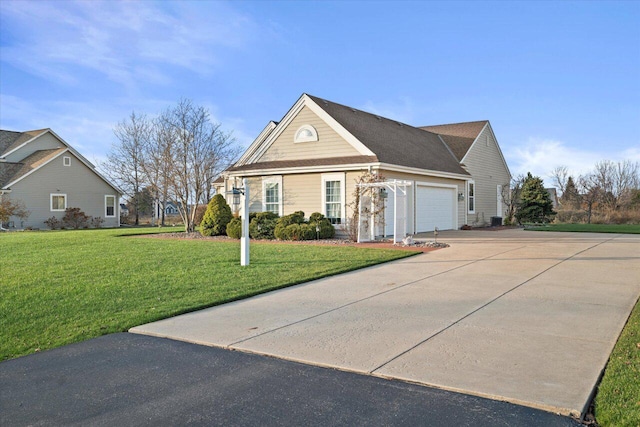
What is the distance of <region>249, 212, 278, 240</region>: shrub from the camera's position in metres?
18.9

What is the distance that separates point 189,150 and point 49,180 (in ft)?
40.7

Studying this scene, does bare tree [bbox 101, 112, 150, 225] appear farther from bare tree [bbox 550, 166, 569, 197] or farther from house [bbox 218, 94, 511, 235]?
bare tree [bbox 550, 166, 569, 197]

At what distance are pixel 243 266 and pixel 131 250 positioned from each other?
18.5 ft

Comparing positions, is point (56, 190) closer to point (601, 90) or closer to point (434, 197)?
point (434, 197)

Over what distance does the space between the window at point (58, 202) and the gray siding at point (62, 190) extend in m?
0.23

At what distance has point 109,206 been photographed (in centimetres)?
3628

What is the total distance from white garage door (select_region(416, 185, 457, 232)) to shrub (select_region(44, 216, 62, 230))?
24.4 m

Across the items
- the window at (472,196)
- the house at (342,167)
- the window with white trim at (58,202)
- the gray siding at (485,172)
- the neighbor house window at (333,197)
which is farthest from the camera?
the window with white trim at (58,202)

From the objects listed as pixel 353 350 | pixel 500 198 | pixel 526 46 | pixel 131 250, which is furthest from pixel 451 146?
pixel 353 350

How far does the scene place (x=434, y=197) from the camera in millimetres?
22484

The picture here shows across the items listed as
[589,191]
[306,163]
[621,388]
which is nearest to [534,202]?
[589,191]

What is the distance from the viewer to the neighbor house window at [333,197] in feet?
62.2

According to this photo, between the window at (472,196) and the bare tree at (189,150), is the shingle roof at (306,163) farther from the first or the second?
the window at (472,196)

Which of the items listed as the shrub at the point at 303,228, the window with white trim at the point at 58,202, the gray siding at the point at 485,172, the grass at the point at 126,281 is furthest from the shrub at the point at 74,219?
the gray siding at the point at 485,172
